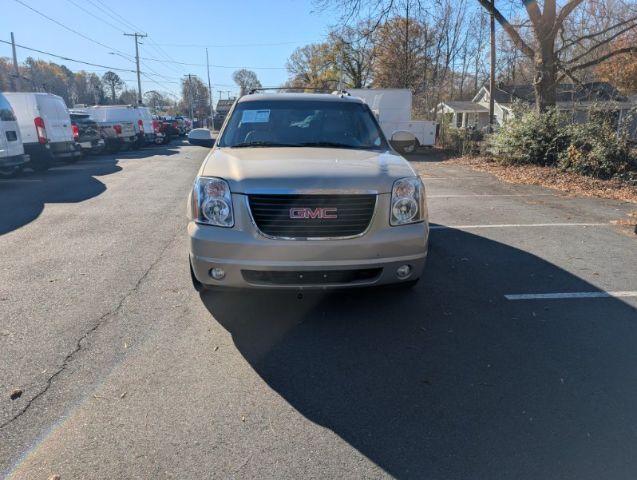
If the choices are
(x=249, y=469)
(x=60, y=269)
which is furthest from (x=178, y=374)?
(x=60, y=269)

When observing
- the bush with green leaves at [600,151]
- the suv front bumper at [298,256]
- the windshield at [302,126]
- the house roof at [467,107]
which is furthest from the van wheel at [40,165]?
the house roof at [467,107]

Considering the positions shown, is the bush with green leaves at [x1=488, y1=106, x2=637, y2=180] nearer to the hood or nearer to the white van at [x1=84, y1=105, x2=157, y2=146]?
the hood

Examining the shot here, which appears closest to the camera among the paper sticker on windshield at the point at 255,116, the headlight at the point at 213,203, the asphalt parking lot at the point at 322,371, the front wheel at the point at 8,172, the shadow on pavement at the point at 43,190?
the asphalt parking lot at the point at 322,371

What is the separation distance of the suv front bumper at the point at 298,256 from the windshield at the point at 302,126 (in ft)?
4.66

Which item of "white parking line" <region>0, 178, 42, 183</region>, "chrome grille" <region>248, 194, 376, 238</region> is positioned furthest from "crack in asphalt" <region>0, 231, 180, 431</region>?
"white parking line" <region>0, 178, 42, 183</region>

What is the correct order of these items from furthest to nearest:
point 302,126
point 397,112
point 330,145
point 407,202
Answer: point 397,112, point 302,126, point 330,145, point 407,202

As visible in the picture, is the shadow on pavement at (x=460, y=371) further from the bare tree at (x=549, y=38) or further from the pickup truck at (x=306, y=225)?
the bare tree at (x=549, y=38)

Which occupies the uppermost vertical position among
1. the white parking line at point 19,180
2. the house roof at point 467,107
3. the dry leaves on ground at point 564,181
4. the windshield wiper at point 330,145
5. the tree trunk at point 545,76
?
the house roof at point 467,107

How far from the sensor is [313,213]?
3.62m

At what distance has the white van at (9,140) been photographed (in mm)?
11438

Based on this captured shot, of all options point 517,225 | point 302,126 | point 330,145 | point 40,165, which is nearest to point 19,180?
point 40,165

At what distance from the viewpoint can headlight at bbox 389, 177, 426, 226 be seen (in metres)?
3.79

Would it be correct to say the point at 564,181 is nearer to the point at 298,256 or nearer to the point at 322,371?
the point at 298,256

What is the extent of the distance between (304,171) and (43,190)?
9770 mm
